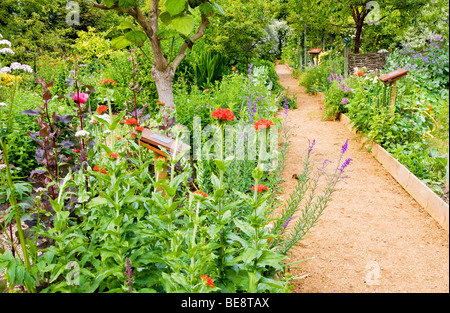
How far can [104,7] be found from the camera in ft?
8.16

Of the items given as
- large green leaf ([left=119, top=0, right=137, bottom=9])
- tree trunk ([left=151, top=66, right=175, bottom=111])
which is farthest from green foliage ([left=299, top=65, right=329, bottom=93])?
large green leaf ([left=119, top=0, right=137, bottom=9])

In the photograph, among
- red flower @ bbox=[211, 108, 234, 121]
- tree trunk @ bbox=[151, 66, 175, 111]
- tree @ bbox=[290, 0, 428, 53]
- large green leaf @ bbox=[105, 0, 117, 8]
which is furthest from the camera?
tree @ bbox=[290, 0, 428, 53]

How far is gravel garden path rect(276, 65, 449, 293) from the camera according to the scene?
1395 millimetres

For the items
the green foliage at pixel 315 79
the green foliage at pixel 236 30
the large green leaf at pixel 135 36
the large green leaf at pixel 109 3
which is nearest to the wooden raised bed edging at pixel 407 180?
the large green leaf at pixel 135 36

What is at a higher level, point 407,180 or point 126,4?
point 126,4

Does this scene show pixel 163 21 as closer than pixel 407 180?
Yes

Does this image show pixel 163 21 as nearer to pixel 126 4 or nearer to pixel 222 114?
pixel 126 4

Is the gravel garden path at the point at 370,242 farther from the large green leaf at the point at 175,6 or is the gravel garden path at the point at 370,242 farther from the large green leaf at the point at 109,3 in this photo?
the large green leaf at the point at 109,3

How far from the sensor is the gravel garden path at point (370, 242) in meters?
1.39

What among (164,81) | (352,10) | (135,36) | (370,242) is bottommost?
(370,242)

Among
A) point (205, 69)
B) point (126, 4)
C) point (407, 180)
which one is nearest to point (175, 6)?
point (126, 4)

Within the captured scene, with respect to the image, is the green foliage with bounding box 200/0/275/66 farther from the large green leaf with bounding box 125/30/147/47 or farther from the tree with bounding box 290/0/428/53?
the large green leaf with bounding box 125/30/147/47

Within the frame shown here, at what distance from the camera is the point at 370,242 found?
219cm
